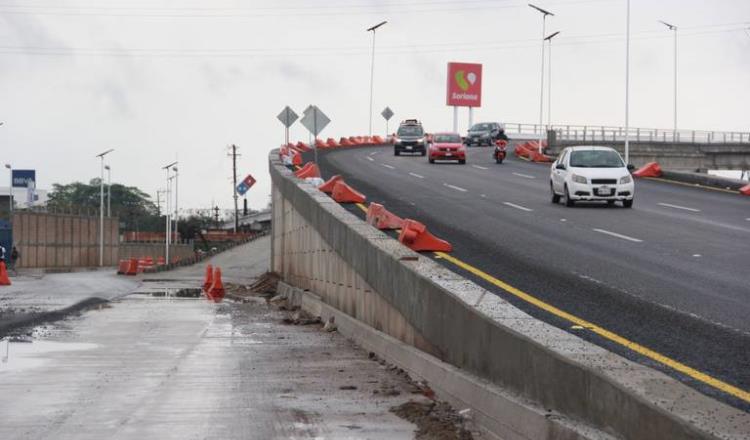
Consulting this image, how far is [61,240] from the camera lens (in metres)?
91.5

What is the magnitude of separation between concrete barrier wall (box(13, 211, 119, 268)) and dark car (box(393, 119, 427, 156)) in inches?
1186

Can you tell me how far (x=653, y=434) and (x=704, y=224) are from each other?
21351 mm

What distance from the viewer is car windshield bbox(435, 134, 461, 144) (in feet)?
196

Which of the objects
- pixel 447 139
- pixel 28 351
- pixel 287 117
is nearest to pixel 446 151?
pixel 447 139

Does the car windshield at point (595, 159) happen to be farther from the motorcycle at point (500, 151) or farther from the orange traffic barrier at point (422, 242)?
the motorcycle at point (500, 151)

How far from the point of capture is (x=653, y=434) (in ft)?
20.8

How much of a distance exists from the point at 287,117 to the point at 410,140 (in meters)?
24.9

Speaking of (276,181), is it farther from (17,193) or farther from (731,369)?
(17,193)

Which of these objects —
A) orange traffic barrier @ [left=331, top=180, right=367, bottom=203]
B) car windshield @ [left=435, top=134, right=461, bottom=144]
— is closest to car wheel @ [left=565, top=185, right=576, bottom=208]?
orange traffic barrier @ [left=331, top=180, right=367, bottom=203]

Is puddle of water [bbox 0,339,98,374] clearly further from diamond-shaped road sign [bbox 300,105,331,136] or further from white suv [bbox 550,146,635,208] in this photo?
diamond-shaped road sign [bbox 300,105,331,136]

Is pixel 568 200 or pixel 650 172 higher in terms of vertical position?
pixel 650 172

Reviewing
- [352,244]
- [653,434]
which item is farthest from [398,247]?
[653,434]

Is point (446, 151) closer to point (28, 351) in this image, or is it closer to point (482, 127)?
point (482, 127)

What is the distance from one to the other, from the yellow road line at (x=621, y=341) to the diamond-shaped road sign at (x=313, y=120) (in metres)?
22.1
